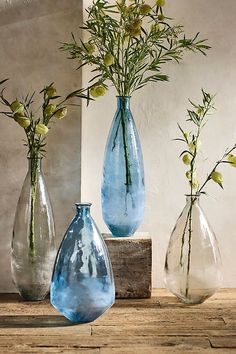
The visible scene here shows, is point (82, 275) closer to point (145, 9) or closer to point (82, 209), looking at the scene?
point (82, 209)

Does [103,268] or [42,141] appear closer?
[103,268]

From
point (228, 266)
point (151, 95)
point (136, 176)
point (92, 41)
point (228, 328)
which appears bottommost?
point (228, 328)

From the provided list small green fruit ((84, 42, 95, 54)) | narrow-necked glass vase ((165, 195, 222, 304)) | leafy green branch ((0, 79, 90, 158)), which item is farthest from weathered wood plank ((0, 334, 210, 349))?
small green fruit ((84, 42, 95, 54))

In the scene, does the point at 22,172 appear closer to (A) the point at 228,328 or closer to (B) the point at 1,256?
(B) the point at 1,256

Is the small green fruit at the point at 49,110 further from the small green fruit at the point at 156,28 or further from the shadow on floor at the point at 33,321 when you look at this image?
the shadow on floor at the point at 33,321

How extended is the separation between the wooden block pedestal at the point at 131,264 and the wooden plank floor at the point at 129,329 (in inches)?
1.6

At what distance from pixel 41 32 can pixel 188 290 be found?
838 millimetres

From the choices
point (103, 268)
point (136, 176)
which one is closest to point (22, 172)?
point (136, 176)

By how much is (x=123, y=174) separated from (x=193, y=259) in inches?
11.6

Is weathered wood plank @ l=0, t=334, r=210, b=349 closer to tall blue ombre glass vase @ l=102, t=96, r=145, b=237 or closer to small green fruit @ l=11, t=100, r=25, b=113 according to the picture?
tall blue ombre glass vase @ l=102, t=96, r=145, b=237

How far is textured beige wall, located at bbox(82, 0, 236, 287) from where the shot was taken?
2.03 metres

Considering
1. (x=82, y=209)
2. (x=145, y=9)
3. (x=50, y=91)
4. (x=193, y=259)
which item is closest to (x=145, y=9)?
(x=145, y=9)

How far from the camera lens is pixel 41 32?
195 cm

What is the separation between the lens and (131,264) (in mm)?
1856
